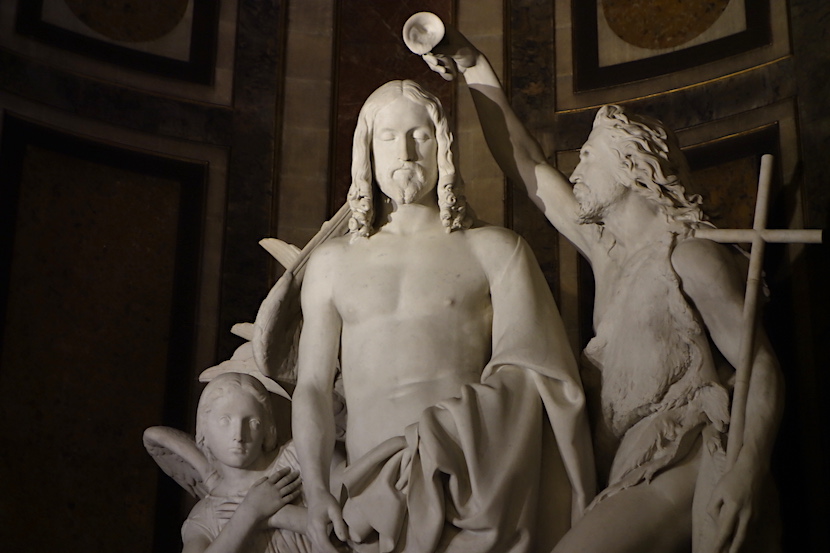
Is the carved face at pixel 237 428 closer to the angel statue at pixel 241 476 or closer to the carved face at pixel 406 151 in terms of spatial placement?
the angel statue at pixel 241 476

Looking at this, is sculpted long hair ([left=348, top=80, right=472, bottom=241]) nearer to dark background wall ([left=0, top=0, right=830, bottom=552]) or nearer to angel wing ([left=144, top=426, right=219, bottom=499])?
angel wing ([left=144, top=426, right=219, bottom=499])

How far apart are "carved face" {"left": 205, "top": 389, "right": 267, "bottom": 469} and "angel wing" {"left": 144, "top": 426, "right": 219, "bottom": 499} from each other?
18 centimetres

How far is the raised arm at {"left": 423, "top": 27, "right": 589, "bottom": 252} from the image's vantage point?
5180mm

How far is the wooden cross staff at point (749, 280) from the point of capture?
4234mm

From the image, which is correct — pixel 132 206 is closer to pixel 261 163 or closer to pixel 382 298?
pixel 261 163

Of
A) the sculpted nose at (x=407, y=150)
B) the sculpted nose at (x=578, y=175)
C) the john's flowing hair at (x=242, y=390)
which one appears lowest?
→ the john's flowing hair at (x=242, y=390)

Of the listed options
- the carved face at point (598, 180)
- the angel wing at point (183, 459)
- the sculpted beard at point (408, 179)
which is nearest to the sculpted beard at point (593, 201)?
the carved face at point (598, 180)

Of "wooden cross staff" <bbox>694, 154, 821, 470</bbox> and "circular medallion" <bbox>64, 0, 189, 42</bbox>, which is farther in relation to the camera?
"circular medallion" <bbox>64, 0, 189, 42</bbox>

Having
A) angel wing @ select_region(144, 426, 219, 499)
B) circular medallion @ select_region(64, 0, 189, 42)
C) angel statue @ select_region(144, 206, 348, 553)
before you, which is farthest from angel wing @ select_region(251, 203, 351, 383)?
circular medallion @ select_region(64, 0, 189, 42)

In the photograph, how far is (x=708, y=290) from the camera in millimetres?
4531

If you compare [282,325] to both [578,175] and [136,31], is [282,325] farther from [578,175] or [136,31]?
[136,31]

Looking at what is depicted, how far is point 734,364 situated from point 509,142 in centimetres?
137

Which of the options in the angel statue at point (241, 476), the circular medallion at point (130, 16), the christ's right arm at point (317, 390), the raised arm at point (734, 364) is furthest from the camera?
the circular medallion at point (130, 16)

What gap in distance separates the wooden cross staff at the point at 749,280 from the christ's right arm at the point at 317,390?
1.33m
